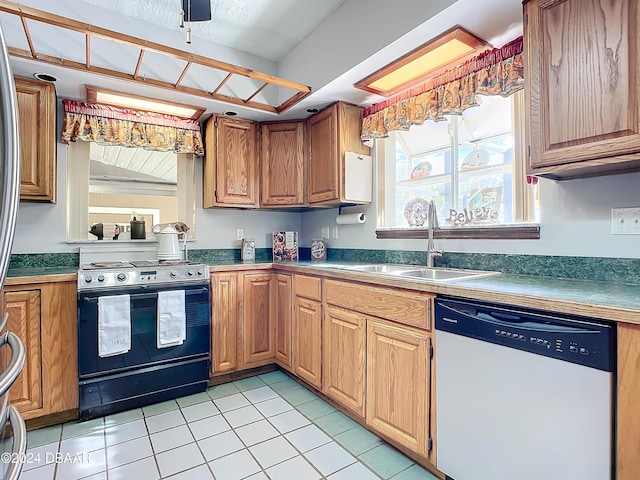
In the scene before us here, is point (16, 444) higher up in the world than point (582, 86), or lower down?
lower down

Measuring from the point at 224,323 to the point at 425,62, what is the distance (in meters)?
2.19

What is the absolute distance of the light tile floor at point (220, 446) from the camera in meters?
1.64

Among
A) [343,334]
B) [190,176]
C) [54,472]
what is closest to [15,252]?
[190,176]

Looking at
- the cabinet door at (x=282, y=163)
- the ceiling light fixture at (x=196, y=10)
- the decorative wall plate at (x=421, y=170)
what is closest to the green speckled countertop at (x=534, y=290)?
the decorative wall plate at (x=421, y=170)

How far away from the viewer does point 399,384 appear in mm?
1727

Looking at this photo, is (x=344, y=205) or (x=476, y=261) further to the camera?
(x=344, y=205)

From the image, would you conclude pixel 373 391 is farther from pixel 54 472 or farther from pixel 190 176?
pixel 190 176

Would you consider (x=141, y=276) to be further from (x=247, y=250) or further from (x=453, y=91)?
(x=453, y=91)

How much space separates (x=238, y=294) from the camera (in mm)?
2689

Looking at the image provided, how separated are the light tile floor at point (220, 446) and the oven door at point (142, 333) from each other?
0.30 metres

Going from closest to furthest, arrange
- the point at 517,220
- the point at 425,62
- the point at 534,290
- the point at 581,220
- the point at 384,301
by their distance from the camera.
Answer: the point at 534,290
the point at 581,220
the point at 384,301
the point at 517,220
the point at 425,62

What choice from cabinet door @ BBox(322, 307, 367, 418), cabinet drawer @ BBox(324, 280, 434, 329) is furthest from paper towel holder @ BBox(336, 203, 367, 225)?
cabinet door @ BBox(322, 307, 367, 418)

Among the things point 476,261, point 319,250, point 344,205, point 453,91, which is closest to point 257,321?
point 319,250

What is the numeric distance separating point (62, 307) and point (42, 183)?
81cm
